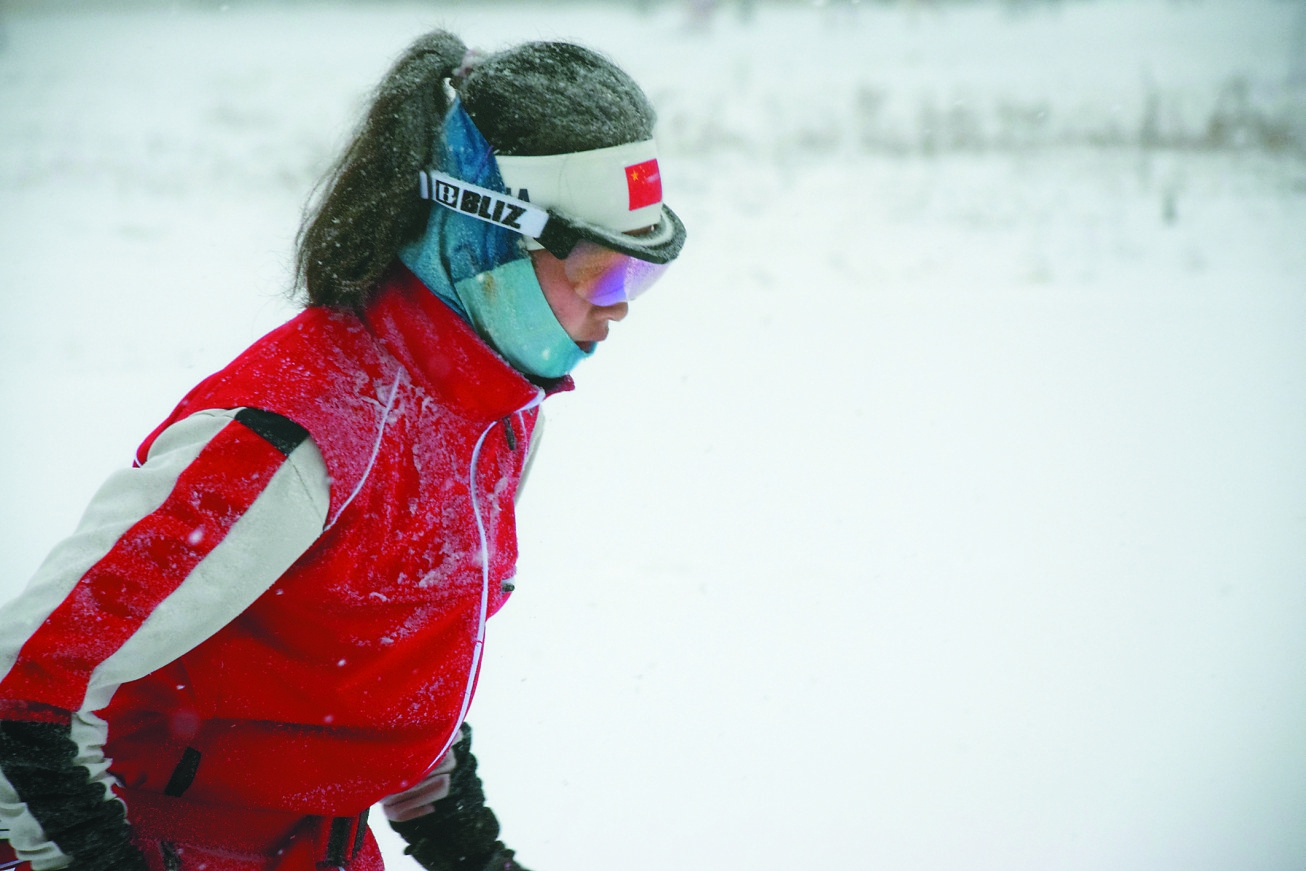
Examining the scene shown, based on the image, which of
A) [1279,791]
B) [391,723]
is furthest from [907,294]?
[391,723]

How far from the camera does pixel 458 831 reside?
5.48 ft

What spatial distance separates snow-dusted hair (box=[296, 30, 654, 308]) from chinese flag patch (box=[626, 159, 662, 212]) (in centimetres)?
4

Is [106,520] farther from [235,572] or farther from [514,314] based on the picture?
[514,314]

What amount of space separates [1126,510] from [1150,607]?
0.68 metres

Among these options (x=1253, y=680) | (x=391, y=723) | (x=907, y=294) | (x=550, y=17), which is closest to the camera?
(x=391, y=723)

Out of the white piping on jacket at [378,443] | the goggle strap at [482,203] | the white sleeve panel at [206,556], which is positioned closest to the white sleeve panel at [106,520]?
the white sleeve panel at [206,556]

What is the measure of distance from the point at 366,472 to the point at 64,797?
0.45 meters

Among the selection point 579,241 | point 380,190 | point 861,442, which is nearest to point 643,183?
point 579,241

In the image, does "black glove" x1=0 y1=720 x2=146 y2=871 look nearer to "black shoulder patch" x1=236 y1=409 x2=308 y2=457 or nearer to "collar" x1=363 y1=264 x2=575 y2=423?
"black shoulder patch" x1=236 y1=409 x2=308 y2=457

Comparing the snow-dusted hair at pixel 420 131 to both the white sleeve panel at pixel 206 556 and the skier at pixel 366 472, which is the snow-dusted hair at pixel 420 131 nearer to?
the skier at pixel 366 472

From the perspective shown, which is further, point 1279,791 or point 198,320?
point 198,320

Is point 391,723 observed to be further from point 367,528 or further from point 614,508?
point 614,508

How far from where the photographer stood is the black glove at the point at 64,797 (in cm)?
94

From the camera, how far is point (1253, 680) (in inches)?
121
